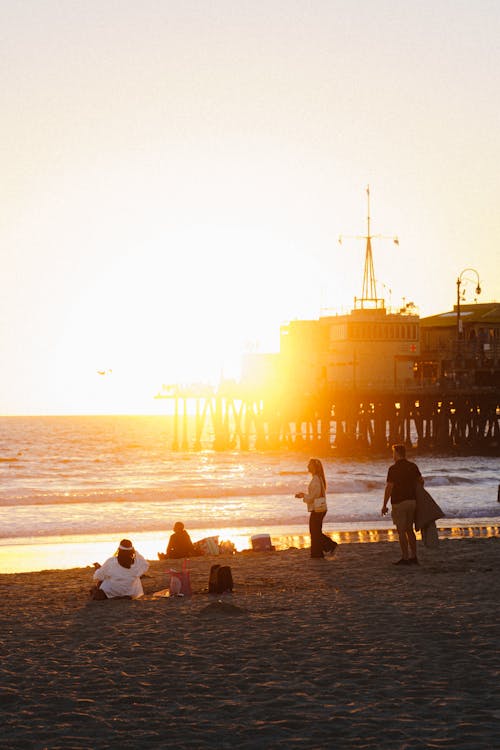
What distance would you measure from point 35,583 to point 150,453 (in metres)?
73.5

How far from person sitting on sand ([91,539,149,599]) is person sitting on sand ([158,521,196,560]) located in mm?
5175

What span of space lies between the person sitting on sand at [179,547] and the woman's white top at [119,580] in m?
5.15

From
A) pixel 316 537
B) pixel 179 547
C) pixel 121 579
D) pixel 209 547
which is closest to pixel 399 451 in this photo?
pixel 316 537

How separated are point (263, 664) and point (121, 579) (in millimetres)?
4429

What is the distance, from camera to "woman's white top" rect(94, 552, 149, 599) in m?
12.9

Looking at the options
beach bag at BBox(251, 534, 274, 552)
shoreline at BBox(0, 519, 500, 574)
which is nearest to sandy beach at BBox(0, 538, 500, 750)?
beach bag at BBox(251, 534, 274, 552)

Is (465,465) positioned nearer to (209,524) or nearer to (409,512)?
(209,524)

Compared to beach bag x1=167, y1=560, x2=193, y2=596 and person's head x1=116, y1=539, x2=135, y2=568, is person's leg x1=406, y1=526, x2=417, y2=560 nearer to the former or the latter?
beach bag x1=167, y1=560, x2=193, y2=596

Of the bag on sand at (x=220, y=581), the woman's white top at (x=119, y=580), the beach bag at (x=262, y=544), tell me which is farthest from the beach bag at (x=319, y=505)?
the woman's white top at (x=119, y=580)

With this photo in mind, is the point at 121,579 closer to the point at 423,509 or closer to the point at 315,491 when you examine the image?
the point at 315,491

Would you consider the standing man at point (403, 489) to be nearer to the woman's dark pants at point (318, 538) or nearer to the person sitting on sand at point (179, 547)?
the woman's dark pants at point (318, 538)

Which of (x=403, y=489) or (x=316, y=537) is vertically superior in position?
(x=403, y=489)

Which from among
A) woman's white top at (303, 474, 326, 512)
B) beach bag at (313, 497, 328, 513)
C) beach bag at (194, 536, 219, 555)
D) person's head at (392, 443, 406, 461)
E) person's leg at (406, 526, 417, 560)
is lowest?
beach bag at (194, 536, 219, 555)

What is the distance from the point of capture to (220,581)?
13227 millimetres
